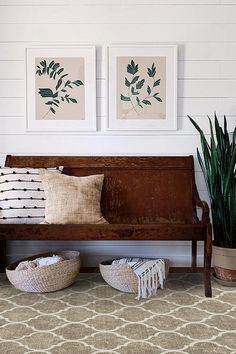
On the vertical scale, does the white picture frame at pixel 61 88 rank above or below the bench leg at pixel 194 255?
above

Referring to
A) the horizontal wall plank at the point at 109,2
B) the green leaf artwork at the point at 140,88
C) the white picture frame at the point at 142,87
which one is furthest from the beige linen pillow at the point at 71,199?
the horizontal wall plank at the point at 109,2

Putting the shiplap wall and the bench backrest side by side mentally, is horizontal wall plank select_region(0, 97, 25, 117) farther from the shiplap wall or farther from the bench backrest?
the bench backrest

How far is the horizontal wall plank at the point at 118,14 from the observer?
4.04 m

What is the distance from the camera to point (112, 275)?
343 centimetres

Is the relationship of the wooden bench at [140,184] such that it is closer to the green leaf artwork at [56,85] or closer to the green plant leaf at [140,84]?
the green leaf artwork at [56,85]

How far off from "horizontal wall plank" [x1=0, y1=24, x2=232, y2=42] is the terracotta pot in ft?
6.05

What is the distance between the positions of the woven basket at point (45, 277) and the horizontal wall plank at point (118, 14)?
6.92 feet

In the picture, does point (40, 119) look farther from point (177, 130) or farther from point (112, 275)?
point (112, 275)

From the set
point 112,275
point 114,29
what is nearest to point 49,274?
point 112,275

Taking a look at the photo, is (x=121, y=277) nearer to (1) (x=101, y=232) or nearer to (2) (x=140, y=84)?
(1) (x=101, y=232)

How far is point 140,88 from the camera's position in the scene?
13.3ft

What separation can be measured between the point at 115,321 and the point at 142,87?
206cm

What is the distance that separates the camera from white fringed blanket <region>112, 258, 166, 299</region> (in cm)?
337

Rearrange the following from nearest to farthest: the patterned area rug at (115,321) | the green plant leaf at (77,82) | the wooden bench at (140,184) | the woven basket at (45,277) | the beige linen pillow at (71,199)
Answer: the patterned area rug at (115,321) < the woven basket at (45,277) < the beige linen pillow at (71,199) < the wooden bench at (140,184) < the green plant leaf at (77,82)
